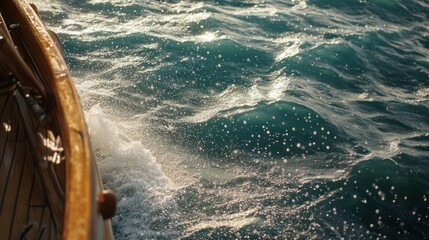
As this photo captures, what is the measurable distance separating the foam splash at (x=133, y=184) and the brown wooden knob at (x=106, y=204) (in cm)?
216

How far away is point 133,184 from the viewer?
205 inches

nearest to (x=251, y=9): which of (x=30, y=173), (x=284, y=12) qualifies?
(x=284, y=12)

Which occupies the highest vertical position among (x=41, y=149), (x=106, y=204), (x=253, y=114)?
(x=106, y=204)

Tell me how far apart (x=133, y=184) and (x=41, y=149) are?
1.80 m

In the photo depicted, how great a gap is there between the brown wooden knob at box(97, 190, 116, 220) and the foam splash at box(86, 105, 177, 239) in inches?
85.2

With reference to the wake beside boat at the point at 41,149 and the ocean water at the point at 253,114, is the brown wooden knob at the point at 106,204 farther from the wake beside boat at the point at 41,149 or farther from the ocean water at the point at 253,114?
the ocean water at the point at 253,114

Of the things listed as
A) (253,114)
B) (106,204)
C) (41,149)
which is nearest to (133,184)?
(41,149)

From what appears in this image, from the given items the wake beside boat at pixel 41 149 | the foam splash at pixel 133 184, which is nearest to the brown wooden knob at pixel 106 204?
the wake beside boat at pixel 41 149

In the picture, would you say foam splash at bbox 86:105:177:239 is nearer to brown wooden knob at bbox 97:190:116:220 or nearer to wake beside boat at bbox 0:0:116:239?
wake beside boat at bbox 0:0:116:239

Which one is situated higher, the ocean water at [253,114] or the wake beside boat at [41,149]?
the wake beside boat at [41,149]

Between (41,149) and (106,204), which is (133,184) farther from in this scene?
(106,204)

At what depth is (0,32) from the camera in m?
4.05

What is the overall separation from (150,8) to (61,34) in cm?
227

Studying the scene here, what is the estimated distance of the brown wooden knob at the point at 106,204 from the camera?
2520 mm
